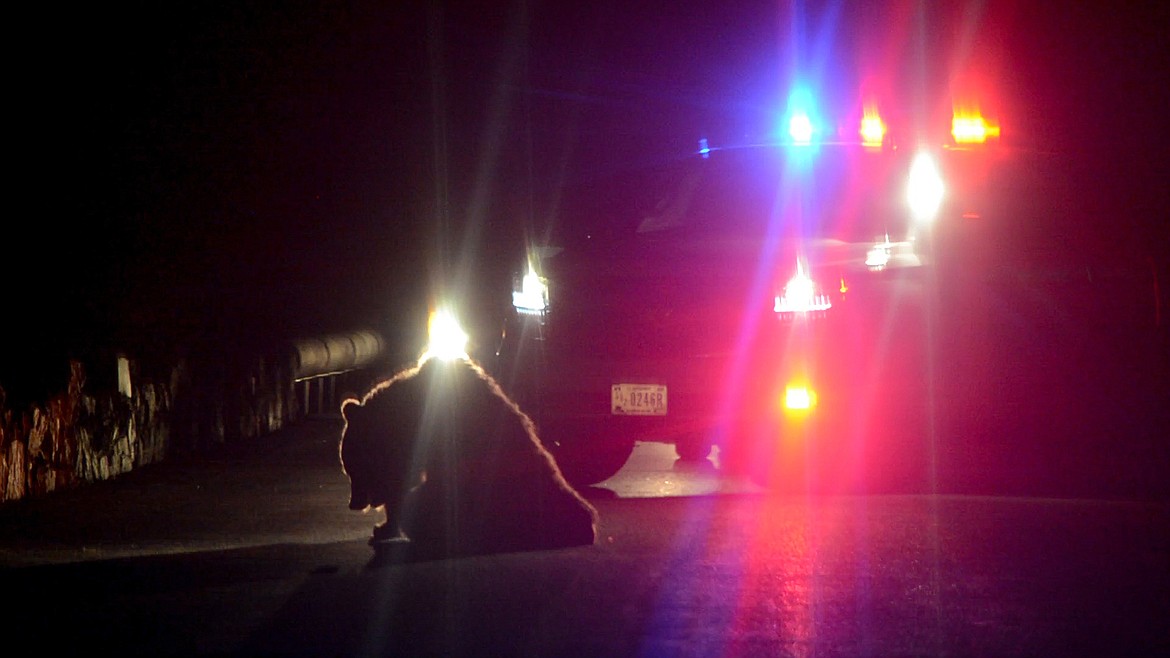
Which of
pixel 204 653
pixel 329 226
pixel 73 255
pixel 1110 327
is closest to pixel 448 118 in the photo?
pixel 329 226

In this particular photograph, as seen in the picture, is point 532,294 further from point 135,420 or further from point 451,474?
point 135,420

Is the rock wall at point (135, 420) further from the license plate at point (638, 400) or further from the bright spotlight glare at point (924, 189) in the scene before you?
the bright spotlight glare at point (924, 189)

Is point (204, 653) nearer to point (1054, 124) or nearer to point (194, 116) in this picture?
point (194, 116)

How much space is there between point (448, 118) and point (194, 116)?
31.4ft

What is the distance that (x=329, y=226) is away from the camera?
29703mm

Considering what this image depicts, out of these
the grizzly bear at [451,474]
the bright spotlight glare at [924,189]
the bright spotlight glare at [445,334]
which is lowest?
the grizzly bear at [451,474]

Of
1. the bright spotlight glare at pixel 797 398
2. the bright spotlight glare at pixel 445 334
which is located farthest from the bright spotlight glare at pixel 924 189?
the bright spotlight glare at pixel 445 334

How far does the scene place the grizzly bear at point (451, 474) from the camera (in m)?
8.59

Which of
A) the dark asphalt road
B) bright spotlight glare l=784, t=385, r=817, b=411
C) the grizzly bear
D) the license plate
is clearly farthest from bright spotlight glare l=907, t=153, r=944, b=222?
the grizzly bear

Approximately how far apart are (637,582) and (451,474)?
171 centimetres

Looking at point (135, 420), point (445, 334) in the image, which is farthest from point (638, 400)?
point (445, 334)

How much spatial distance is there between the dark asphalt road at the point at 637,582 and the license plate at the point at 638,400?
2.07 ft

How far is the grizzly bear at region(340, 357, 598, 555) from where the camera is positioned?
28.2ft

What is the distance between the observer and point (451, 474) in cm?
874
